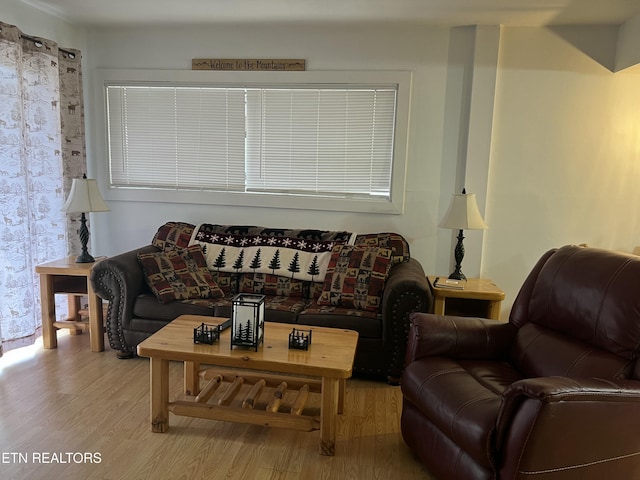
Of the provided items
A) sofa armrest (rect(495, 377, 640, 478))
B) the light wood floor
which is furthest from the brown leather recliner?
the light wood floor

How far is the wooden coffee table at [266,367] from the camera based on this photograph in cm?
213

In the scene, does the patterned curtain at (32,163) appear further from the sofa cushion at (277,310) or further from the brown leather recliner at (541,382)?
the brown leather recliner at (541,382)

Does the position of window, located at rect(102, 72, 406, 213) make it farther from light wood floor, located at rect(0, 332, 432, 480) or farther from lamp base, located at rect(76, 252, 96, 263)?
light wood floor, located at rect(0, 332, 432, 480)

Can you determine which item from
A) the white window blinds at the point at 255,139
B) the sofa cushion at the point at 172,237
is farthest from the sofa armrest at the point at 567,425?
the sofa cushion at the point at 172,237

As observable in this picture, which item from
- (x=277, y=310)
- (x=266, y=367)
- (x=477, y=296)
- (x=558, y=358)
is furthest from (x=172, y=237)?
(x=558, y=358)

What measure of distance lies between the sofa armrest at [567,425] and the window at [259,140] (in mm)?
2231

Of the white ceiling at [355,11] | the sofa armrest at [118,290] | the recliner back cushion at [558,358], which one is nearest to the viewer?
the recliner back cushion at [558,358]

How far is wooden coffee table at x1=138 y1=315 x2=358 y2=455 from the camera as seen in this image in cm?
213

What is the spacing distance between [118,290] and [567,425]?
265 cm

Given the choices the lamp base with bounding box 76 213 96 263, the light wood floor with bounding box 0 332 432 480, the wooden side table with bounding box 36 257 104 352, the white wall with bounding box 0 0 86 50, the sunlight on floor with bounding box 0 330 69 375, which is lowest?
the light wood floor with bounding box 0 332 432 480

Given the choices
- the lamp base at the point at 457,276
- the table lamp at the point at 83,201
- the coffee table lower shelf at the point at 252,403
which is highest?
the table lamp at the point at 83,201

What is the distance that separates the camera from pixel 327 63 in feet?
11.9

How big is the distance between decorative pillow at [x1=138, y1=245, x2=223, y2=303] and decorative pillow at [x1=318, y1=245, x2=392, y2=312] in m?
0.80

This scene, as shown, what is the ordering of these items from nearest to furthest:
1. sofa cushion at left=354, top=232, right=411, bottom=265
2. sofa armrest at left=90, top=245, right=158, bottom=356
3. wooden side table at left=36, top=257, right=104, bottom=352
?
sofa armrest at left=90, top=245, right=158, bottom=356, wooden side table at left=36, top=257, right=104, bottom=352, sofa cushion at left=354, top=232, right=411, bottom=265
